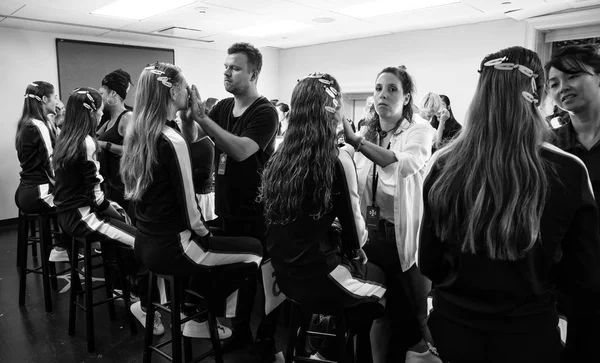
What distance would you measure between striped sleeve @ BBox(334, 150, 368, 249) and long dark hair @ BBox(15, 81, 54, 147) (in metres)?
2.91

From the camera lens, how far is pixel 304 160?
5.09ft

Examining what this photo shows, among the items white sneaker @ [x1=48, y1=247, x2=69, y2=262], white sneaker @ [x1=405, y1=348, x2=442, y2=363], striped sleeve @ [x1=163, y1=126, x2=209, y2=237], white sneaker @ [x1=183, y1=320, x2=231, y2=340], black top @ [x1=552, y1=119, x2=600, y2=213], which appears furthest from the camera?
white sneaker @ [x1=48, y1=247, x2=69, y2=262]

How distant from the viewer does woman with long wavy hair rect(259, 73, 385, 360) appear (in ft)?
5.05

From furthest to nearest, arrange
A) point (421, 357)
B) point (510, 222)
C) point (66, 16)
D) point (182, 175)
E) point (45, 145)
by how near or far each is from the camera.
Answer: point (66, 16) → point (45, 145) → point (421, 357) → point (182, 175) → point (510, 222)

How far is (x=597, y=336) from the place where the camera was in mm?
1413

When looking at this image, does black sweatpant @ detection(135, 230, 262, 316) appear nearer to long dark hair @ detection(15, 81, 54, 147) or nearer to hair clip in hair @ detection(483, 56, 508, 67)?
hair clip in hair @ detection(483, 56, 508, 67)

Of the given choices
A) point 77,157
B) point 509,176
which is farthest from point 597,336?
point 77,157

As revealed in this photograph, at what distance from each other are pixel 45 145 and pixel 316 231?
2780 millimetres

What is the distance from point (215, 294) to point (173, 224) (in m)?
Answer: 0.46

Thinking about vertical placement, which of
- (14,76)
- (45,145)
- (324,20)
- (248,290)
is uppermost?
(324,20)

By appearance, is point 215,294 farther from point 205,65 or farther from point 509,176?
point 205,65

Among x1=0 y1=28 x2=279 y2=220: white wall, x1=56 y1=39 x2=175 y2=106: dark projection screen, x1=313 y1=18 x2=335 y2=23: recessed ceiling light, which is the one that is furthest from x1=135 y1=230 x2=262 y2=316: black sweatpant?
x1=56 y1=39 x2=175 y2=106: dark projection screen

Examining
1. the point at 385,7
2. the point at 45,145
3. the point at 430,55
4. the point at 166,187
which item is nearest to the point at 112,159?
the point at 45,145

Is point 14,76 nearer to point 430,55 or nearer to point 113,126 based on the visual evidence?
point 113,126
